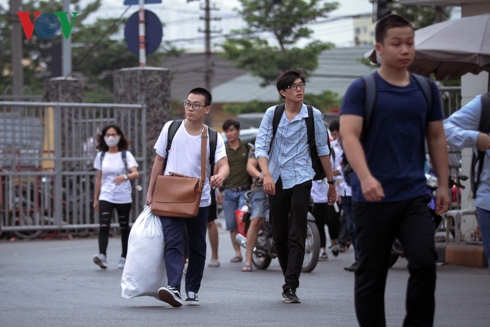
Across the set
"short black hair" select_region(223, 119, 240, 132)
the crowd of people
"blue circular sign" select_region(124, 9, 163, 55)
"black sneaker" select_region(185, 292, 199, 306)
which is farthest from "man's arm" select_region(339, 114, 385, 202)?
"blue circular sign" select_region(124, 9, 163, 55)

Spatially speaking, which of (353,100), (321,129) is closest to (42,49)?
(321,129)

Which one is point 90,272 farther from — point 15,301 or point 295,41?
point 295,41

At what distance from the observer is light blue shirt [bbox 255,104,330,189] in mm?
8203

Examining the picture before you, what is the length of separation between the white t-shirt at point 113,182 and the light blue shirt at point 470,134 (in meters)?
6.37

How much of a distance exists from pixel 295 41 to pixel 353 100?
4098 cm

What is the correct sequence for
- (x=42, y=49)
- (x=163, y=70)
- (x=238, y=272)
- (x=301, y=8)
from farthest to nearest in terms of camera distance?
(x=42, y=49), (x=301, y=8), (x=163, y=70), (x=238, y=272)

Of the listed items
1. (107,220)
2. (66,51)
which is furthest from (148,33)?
(107,220)

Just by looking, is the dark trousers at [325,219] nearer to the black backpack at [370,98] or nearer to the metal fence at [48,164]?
the metal fence at [48,164]

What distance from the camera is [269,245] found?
11.1m

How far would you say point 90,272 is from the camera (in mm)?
11094

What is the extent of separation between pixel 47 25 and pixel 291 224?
7.91 meters

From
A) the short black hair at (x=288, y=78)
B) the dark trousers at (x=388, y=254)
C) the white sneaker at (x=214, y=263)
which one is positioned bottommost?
the white sneaker at (x=214, y=263)

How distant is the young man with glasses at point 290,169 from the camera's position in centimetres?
804

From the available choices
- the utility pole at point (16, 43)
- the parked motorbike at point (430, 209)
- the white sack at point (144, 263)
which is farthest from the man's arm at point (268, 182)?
the utility pole at point (16, 43)
